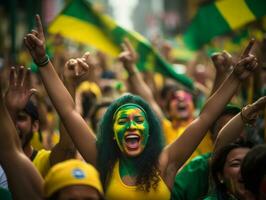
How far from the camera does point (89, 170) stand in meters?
4.30

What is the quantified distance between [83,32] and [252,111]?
12.8 feet

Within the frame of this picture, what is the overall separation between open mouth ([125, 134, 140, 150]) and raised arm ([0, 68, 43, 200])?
1137 millimetres

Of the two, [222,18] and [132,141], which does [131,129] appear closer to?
[132,141]

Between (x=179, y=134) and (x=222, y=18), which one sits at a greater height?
(x=222, y=18)

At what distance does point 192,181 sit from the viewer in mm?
6066

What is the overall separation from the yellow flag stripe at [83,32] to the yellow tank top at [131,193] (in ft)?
12.3

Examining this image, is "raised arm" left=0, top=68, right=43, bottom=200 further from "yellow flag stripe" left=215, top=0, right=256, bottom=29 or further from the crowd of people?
"yellow flag stripe" left=215, top=0, right=256, bottom=29

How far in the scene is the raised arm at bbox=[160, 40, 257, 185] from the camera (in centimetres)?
570

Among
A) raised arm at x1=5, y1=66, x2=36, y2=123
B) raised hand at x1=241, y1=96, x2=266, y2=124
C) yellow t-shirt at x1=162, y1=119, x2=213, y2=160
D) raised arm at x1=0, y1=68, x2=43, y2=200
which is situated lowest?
yellow t-shirt at x1=162, y1=119, x2=213, y2=160

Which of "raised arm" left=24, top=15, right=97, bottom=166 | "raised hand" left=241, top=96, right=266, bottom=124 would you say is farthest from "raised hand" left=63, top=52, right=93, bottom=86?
"raised hand" left=241, top=96, right=266, bottom=124

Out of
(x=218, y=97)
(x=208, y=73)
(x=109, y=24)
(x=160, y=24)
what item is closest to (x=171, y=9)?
(x=160, y=24)

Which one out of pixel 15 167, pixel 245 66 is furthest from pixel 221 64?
pixel 15 167

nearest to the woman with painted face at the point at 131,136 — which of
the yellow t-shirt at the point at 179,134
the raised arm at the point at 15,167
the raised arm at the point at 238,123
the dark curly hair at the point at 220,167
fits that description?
the raised arm at the point at 238,123

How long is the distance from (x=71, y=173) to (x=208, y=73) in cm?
1015
